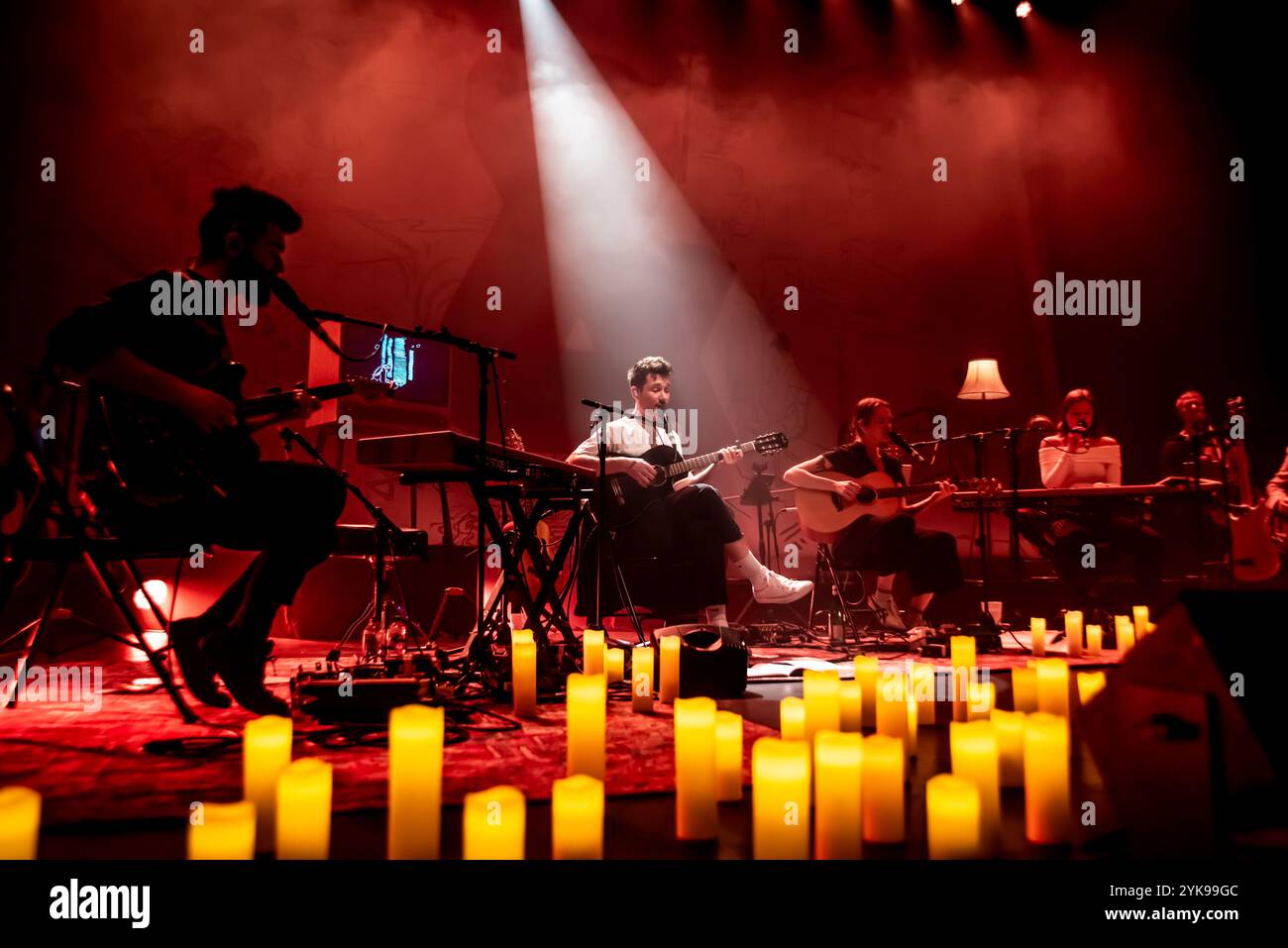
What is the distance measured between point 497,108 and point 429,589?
3619mm

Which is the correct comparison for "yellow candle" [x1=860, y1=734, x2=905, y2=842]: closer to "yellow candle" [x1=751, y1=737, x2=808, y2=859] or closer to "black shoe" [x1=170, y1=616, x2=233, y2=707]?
"yellow candle" [x1=751, y1=737, x2=808, y2=859]

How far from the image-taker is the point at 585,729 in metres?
1.52

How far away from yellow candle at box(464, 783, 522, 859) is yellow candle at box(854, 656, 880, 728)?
1.23m

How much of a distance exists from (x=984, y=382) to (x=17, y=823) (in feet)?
19.3

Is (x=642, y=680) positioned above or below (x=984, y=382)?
below

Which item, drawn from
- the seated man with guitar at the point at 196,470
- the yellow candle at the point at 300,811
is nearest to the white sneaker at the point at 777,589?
the seated man with guitar at the point at 196,470

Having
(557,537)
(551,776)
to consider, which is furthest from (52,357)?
(557,537)

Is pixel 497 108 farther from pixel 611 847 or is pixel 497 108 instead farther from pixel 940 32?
pixel 611 847

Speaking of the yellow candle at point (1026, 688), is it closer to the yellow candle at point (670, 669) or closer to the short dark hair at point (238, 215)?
the yellow candle at point (670, 669)

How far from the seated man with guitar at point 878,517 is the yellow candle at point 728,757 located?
297 centimetres

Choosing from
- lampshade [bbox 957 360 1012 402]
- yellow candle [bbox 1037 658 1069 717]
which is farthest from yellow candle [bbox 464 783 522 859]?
lampshade [bbox 957 360 1012 402]

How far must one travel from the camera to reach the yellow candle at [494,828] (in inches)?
37.1

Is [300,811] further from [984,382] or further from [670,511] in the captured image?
[984,382]

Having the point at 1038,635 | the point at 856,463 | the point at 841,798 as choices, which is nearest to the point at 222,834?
the point at 841,798
